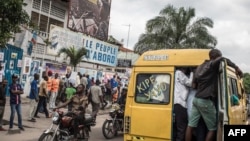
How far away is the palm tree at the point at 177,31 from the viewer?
1037 inches

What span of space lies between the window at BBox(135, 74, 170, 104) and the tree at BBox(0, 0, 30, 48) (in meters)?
3.07

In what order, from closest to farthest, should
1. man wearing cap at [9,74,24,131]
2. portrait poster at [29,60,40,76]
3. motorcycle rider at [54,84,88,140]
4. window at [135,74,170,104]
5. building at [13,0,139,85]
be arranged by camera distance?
window at [135,74,170,104] < motorcycle rider at [54,84,88,140] < man wearing cap at [9,74,24,131] < portrait poster at [29,60,40,76] < building at [13,0,139,85]

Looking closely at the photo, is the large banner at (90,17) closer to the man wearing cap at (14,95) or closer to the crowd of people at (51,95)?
the crowd of people at (51,95)

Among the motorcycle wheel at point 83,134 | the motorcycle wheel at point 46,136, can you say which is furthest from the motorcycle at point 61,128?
the motorcycle wheel at point 83,134

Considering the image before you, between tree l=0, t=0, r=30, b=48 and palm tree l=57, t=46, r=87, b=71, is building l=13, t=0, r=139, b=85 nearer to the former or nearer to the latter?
palm tree l=57, t=46, r=87, b=71

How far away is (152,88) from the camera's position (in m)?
6.84

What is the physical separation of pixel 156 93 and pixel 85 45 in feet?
63.7

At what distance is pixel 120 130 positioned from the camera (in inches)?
446

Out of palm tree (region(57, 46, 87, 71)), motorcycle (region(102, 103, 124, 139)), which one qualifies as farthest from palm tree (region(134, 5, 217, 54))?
motorcycle (region(102, 103, 124, 139))

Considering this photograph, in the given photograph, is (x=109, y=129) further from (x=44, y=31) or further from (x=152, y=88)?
(x=44, y=31)

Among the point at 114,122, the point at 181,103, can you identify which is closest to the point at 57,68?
the point at 114,122

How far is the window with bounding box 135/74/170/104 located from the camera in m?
6.70

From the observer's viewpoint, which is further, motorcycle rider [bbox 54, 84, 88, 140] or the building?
the building

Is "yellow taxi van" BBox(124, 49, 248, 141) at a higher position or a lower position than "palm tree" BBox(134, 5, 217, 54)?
lower
